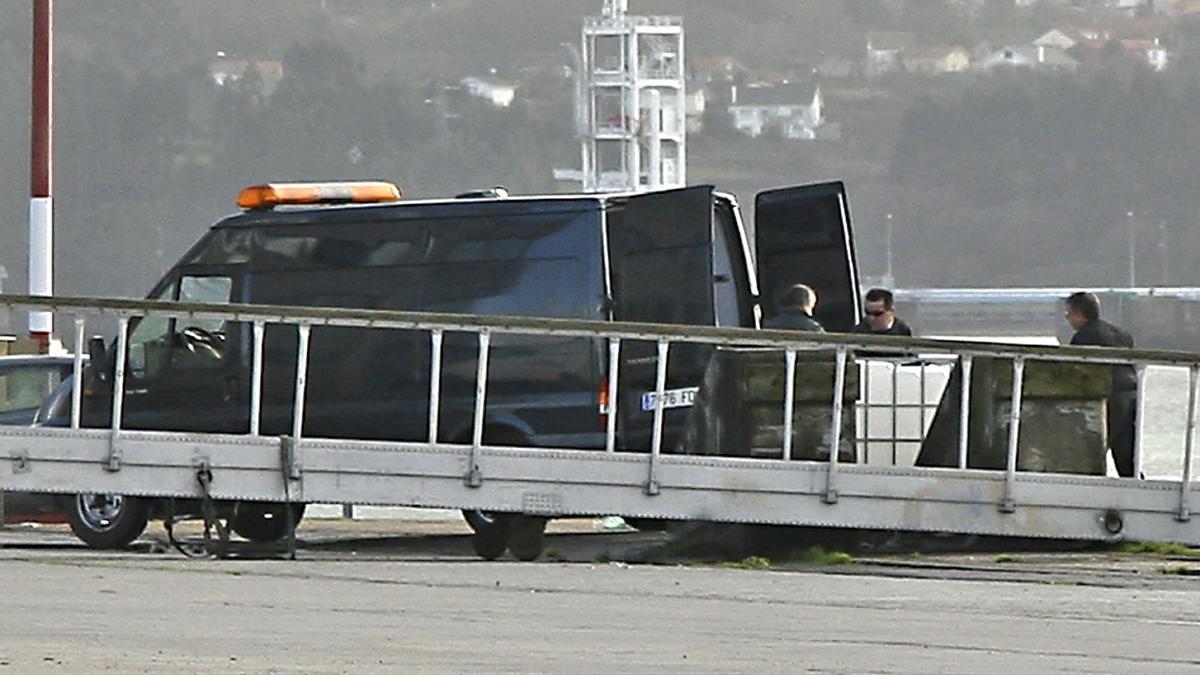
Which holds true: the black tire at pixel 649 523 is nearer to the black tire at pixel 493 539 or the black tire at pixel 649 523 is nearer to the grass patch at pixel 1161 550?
the black tire at pixel 493 539

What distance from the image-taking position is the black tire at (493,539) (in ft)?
39.3

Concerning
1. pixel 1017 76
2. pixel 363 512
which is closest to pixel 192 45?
pixel 1017 76

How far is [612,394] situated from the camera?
11.2 metres

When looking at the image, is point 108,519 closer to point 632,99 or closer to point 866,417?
point 866,417

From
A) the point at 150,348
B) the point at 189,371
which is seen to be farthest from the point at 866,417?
the point at 150,348

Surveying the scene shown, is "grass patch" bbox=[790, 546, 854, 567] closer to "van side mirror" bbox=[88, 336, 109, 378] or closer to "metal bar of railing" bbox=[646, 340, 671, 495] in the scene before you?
"metal bar of railing" bbox=[646, 340, 671, 495]

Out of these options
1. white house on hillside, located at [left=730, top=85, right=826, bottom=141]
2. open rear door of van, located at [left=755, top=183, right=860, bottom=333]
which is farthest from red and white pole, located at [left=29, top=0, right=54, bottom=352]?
white house on hillside, located at [left=730, top=85, right=826, bottom=141]

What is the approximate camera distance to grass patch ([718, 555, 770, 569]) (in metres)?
10.6

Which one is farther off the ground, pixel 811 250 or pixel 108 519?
pixel 811 250

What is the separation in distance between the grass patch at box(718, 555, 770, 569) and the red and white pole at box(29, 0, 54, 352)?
9060 millimetres

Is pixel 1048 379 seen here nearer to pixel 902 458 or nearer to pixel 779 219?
pixel 902 458

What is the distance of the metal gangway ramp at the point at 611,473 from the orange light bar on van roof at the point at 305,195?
167cm

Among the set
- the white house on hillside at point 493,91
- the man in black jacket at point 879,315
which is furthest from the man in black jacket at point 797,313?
the white house on hillside at point 493,91

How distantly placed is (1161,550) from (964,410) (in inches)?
48.2
